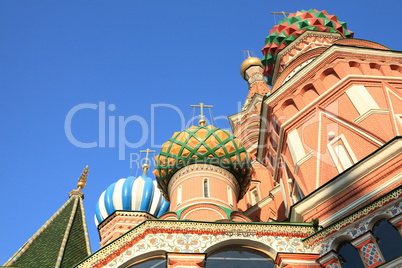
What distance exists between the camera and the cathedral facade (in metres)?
6.95

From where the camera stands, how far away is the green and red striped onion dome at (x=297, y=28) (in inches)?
604

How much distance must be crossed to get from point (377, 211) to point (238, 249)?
2306mm

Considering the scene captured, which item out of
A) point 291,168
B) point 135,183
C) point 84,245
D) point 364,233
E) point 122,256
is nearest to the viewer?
point 364,233

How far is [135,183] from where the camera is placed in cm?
1859

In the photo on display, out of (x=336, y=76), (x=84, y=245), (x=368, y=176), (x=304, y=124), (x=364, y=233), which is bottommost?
(x=364, y=233)

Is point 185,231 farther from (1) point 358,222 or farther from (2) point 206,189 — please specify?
(2) point 206,189

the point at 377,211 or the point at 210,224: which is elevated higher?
the point at 210,224

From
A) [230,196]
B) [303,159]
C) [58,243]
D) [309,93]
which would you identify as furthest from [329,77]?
[58,243]

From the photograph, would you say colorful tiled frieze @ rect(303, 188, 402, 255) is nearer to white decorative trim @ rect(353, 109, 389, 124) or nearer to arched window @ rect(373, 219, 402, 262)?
arched window @ rect(373, 219, 402, 262)

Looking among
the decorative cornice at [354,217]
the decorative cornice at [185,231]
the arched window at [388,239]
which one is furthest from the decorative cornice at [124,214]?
the arched window at [388,239]

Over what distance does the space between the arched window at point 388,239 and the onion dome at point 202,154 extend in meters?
6.17

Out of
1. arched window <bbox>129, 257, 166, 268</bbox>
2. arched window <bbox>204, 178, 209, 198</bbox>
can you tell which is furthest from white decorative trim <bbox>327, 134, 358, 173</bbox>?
arched window <bbox>129, 257, 166, 268</bbox>

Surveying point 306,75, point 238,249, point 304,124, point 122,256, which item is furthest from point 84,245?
point 306,75

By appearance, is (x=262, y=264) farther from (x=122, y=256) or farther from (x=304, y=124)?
(x=304, y=124)
